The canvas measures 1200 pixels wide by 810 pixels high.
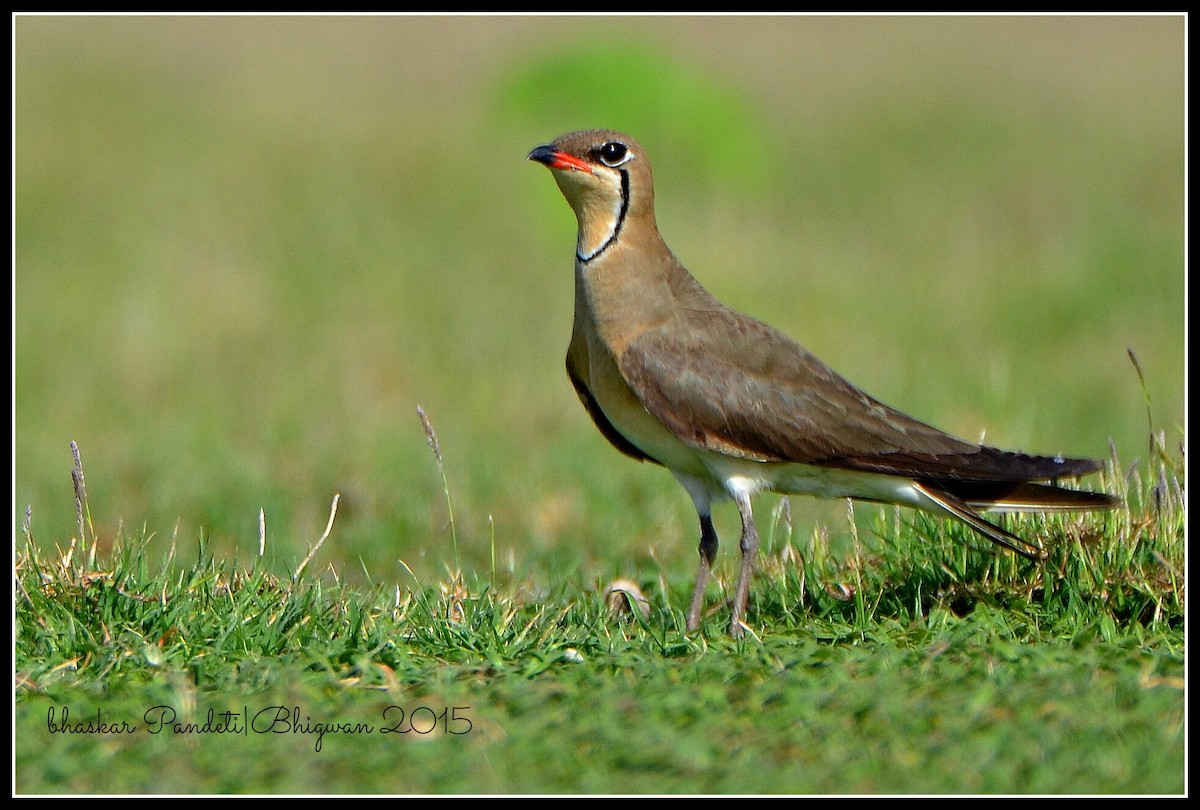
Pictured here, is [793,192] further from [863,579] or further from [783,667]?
[783,667]

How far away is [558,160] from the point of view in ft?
18.6

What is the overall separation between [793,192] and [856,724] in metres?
13.8

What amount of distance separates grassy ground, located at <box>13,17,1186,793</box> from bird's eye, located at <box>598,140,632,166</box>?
5.12 ft

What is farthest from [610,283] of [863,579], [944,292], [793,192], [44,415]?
[793,192]

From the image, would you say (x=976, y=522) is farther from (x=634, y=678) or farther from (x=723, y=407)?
(x=634, y=678)

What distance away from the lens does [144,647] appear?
4.69m

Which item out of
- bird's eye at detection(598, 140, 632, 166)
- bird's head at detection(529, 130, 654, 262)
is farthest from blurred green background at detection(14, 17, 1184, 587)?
bird's eye at detection(598, 140, 632, 166)

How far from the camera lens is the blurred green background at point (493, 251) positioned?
9.34 meters

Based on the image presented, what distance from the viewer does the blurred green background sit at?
9.34 meters

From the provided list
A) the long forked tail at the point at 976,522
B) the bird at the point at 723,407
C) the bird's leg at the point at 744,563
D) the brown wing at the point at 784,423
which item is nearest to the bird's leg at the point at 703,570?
the bird at the point at 723,407

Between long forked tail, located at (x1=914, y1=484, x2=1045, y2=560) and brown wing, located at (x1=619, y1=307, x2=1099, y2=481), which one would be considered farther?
brown wing, located at (x1=619, y1=307, x2=1099, y2=481)

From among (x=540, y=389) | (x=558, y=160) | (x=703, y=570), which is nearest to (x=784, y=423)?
(x=703, y=570)

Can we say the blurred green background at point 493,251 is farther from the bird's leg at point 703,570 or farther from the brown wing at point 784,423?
the brown wing at point 784,423

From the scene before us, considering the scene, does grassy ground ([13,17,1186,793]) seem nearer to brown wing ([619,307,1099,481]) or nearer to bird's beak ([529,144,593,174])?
brown wing ([619,307,1099,481])
